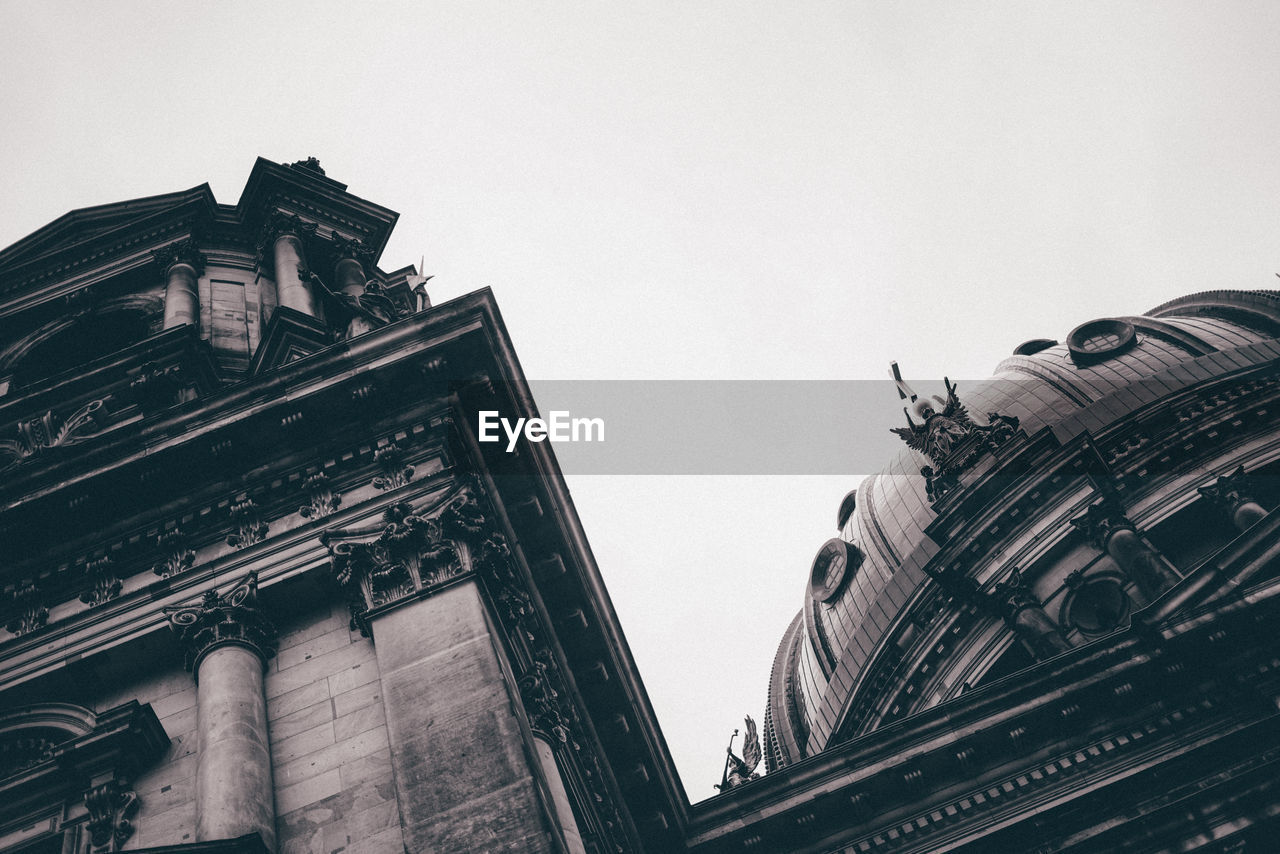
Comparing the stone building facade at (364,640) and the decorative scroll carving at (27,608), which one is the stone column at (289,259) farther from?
the decorative scroll carving at (27,608)

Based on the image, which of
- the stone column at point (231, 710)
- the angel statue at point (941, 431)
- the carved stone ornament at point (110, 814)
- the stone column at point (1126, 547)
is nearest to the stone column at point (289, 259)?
the stone column at point (231, 710)

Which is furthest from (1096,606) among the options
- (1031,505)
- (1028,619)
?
(1031,505)

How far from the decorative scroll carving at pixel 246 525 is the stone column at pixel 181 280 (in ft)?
26.7

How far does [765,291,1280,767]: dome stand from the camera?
119ft

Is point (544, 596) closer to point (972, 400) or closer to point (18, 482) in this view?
point (18, 482)

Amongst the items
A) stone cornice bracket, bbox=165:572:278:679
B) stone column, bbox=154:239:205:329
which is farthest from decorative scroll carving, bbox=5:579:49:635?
stone column, bbox=154:239:205:329

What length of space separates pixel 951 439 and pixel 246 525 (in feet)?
99.2

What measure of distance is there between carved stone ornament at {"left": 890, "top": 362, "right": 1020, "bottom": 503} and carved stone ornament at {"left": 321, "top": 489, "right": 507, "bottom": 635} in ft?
87.4

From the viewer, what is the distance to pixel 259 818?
48.5 feet

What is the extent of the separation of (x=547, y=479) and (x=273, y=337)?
7.91 metres

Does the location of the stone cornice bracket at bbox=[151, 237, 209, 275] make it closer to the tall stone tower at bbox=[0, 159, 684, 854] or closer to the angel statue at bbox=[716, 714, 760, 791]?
the tall stone tower at bbox=[0, 159, 684, 854]

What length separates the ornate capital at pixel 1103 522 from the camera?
117 ft

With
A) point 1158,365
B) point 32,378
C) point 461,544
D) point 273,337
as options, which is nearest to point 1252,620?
point 461,544

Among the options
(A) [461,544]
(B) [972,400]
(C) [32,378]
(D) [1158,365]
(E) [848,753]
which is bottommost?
(E) [848,753]
